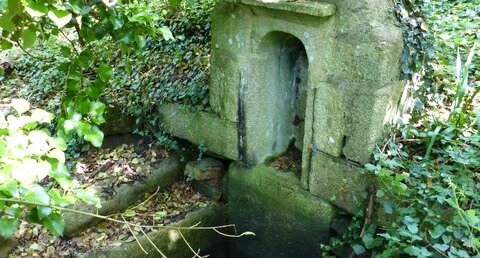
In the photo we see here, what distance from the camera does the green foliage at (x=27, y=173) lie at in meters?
1.59

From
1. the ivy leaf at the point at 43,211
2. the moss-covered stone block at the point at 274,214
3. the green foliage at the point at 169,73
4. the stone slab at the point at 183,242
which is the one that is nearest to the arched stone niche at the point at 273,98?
the moss-covered stone block at the point at 274,214

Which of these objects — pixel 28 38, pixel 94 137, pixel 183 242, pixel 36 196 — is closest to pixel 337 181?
pixel 183 242

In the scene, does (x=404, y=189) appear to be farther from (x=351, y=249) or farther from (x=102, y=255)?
(x=102, y=255)

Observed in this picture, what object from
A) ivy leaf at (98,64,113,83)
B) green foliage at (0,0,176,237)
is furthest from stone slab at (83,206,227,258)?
ivy leaf at (98,64,113,83)

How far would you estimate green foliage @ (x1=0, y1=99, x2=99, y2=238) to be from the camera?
1.59 m

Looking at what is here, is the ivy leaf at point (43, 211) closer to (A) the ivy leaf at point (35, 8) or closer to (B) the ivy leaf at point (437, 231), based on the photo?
(A) the ivy leaf at point (35, 8)

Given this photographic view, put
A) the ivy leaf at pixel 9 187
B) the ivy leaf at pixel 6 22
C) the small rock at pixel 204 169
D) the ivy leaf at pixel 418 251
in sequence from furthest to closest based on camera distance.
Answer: the small rock at pixel 204 169, the ivy leaf at pixel 418 251, the ivy leaf at pixel 6 22, the ivy leaf at pixel 9 187

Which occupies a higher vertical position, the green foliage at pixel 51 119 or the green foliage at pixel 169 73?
the green foliage at pixel 51 119

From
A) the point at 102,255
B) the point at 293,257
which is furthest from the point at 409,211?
the point at 102,255

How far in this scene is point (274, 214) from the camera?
4.18m

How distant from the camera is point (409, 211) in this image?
3061mm

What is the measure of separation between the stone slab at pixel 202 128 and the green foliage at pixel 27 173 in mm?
2470

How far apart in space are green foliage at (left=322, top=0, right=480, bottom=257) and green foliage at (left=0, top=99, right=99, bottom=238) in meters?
2.03

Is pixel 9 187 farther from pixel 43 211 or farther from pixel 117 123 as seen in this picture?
pixel 117 123
